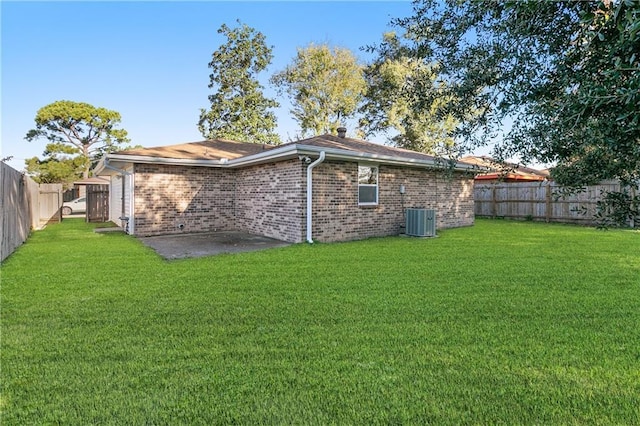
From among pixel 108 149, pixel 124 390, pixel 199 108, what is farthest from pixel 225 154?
pixel 108 149

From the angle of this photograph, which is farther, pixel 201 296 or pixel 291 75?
pixel 291 75

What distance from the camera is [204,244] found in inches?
381

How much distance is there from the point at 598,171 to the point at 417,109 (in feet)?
5.95

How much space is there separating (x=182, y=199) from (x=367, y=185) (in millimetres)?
6029

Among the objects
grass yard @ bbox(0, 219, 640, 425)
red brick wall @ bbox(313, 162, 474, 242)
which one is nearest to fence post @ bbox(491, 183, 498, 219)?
red brick wall @ bbox(313, 162, 474, 242)

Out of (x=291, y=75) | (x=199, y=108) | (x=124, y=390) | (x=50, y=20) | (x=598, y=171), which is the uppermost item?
(x=291, y=75)

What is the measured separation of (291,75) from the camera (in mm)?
27922

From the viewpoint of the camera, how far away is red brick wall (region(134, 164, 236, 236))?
1154 cm

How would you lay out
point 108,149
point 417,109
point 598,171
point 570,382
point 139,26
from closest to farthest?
point 598,171 → point 570,382 → point 417,109 → point 139,26 → point 108,149

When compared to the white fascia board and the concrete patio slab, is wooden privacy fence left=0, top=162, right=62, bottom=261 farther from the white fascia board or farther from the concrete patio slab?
the white fascia board

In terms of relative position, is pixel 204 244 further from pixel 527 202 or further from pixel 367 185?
pixel 527 202

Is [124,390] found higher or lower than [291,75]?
lower

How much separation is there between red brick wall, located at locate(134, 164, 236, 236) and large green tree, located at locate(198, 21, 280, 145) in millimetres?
14758

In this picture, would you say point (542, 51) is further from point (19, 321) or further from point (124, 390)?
point (19, 321)
